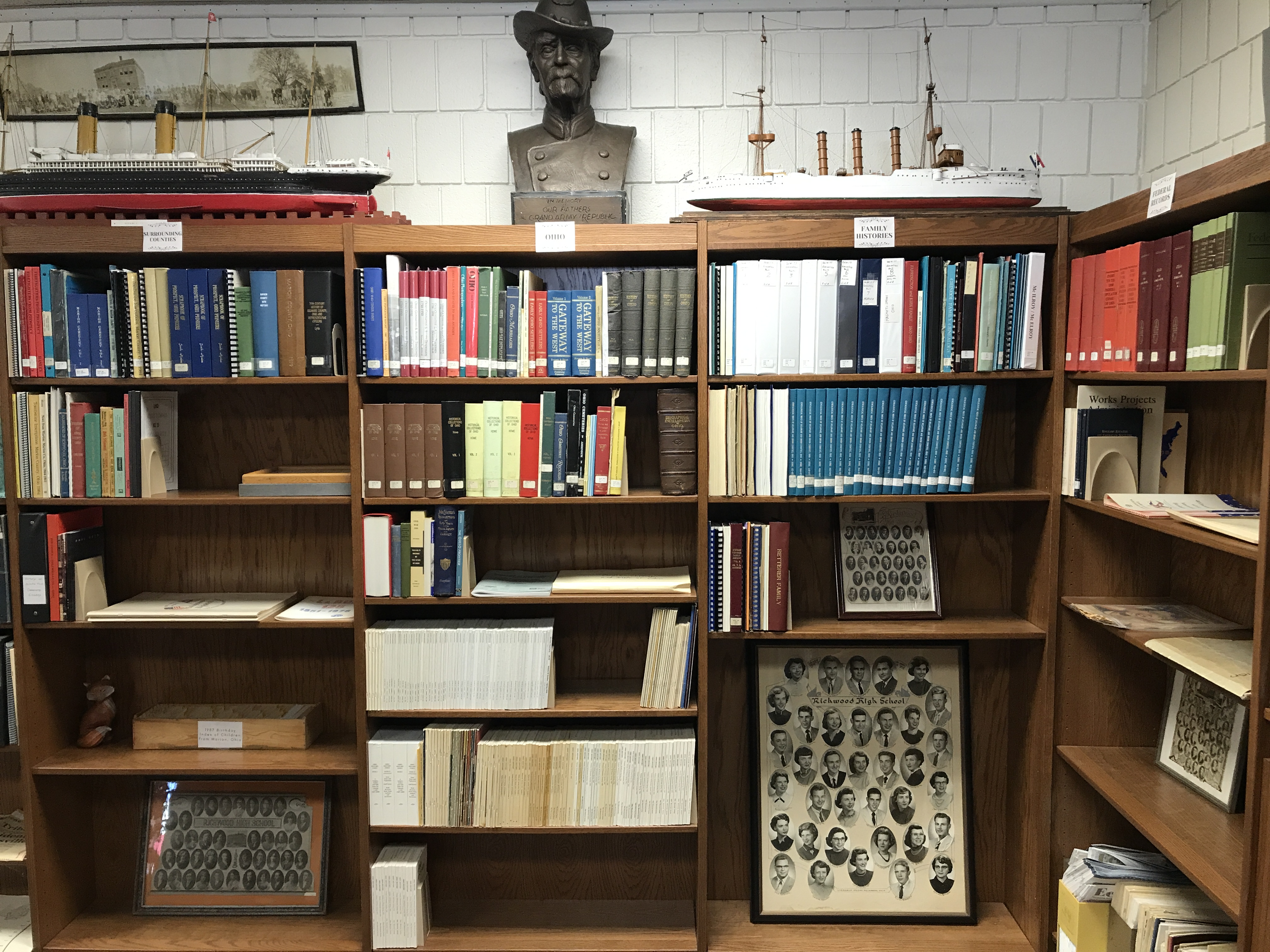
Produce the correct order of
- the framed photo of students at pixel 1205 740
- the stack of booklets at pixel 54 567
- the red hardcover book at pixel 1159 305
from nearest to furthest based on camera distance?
the red hardcover book at pixel 1159 305, the framed photo of students at pixel 1205 740, the stack of booklets at pixel 54 567

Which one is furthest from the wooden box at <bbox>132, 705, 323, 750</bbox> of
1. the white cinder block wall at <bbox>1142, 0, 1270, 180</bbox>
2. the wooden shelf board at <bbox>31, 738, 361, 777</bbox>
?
the white cinder block wall at <bbox>1142, 0, 1270, 180</bbox>

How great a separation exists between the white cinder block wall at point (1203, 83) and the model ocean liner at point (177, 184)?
→ 6.57 ft

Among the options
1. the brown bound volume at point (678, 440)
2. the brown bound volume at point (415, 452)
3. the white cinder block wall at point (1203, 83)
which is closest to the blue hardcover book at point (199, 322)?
the brown bound volume at point (415, 452)

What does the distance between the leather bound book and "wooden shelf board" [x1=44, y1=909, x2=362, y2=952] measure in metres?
1.19

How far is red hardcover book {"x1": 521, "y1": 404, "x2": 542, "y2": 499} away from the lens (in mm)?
2359

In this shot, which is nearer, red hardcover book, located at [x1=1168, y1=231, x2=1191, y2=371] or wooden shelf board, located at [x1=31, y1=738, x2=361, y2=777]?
red hardcover book, located at [x1=1168, y1=231, x2=1191, y2=371]

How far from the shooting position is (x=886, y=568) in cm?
258

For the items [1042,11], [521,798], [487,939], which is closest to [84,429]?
[521,798]

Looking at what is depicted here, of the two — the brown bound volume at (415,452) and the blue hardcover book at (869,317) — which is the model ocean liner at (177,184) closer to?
the brown bound volume at (415,452)

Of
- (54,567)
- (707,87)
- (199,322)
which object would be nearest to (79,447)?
(54,567)

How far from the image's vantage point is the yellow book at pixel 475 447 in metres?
2.37

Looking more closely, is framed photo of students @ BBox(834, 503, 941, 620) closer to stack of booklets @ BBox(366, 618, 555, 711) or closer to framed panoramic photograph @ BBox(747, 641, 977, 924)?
framed panoramic photograph @ BBox(747, 641, 977, 924)

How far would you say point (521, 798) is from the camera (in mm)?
2434

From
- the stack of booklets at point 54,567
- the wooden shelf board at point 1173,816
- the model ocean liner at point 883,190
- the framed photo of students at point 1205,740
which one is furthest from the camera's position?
the stack of booklets at point 54,567
